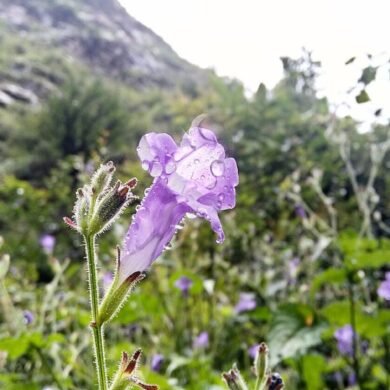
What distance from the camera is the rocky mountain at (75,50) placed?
22.8 metres

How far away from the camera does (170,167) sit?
0.81 meters

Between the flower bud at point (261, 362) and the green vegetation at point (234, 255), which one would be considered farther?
the green vegetation at point (234, 255)

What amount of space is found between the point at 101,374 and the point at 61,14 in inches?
1492

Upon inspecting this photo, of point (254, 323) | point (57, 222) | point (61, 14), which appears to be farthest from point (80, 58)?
point (254, 323)

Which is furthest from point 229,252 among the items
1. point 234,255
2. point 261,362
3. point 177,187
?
point 177,187

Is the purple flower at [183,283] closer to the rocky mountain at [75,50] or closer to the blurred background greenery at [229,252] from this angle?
the blurred background greenery at [229,252]

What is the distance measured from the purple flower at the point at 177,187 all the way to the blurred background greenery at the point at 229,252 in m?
0.49

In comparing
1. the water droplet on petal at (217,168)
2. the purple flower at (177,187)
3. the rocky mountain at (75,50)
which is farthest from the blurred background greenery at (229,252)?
the rocky mountain at (75,50)

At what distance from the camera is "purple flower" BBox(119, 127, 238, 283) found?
31.5 inches

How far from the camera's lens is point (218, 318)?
11.2 feet

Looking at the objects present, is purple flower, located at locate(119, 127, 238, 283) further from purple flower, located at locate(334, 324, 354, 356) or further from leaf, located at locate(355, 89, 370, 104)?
purple flower, located at locate(334, 324, 354, 356)

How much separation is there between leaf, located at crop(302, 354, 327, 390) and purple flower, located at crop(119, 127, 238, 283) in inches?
63.7

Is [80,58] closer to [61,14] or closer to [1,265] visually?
[61,14]

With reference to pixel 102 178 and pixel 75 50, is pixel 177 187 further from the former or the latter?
pixel 75 50
